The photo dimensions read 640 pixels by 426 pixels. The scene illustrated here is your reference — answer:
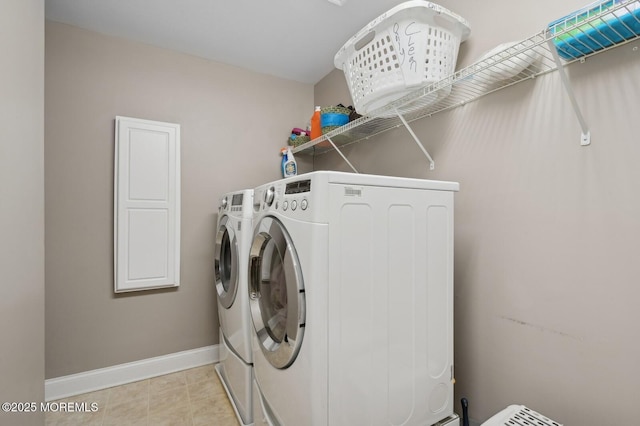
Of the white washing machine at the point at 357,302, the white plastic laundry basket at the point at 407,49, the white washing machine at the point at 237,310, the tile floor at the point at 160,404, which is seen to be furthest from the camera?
the tile floor at the point at 160,404

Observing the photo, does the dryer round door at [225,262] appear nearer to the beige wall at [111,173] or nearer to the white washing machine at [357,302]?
the beige wall at [111,173]

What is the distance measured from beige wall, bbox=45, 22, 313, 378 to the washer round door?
1208 millimetres

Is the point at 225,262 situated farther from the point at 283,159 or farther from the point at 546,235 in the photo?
the point at 546,235

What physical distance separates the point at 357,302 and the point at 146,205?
6.19ft

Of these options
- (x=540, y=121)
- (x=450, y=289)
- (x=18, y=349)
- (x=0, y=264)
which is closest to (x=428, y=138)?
(x=540, y=121)

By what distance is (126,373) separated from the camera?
217 centimetres

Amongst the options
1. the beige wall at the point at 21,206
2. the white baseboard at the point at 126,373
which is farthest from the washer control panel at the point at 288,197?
the white baseboard at the point at 126,373

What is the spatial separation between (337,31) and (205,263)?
2079mm

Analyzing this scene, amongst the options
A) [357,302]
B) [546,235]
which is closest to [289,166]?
[357,302]

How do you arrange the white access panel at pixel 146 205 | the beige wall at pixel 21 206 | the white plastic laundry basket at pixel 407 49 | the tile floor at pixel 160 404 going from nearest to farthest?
the beige wall at pixel 21 206, the white plastic laundry basket at pixel 407 49, the tile floor at pixel 160 404, the white access panel at pixel 146 205

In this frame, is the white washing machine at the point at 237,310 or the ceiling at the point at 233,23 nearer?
the white washing machine at the point at 237,310

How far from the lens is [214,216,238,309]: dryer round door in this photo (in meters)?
1.82

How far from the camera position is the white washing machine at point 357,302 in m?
0.99

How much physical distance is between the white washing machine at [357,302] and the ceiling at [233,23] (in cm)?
133
